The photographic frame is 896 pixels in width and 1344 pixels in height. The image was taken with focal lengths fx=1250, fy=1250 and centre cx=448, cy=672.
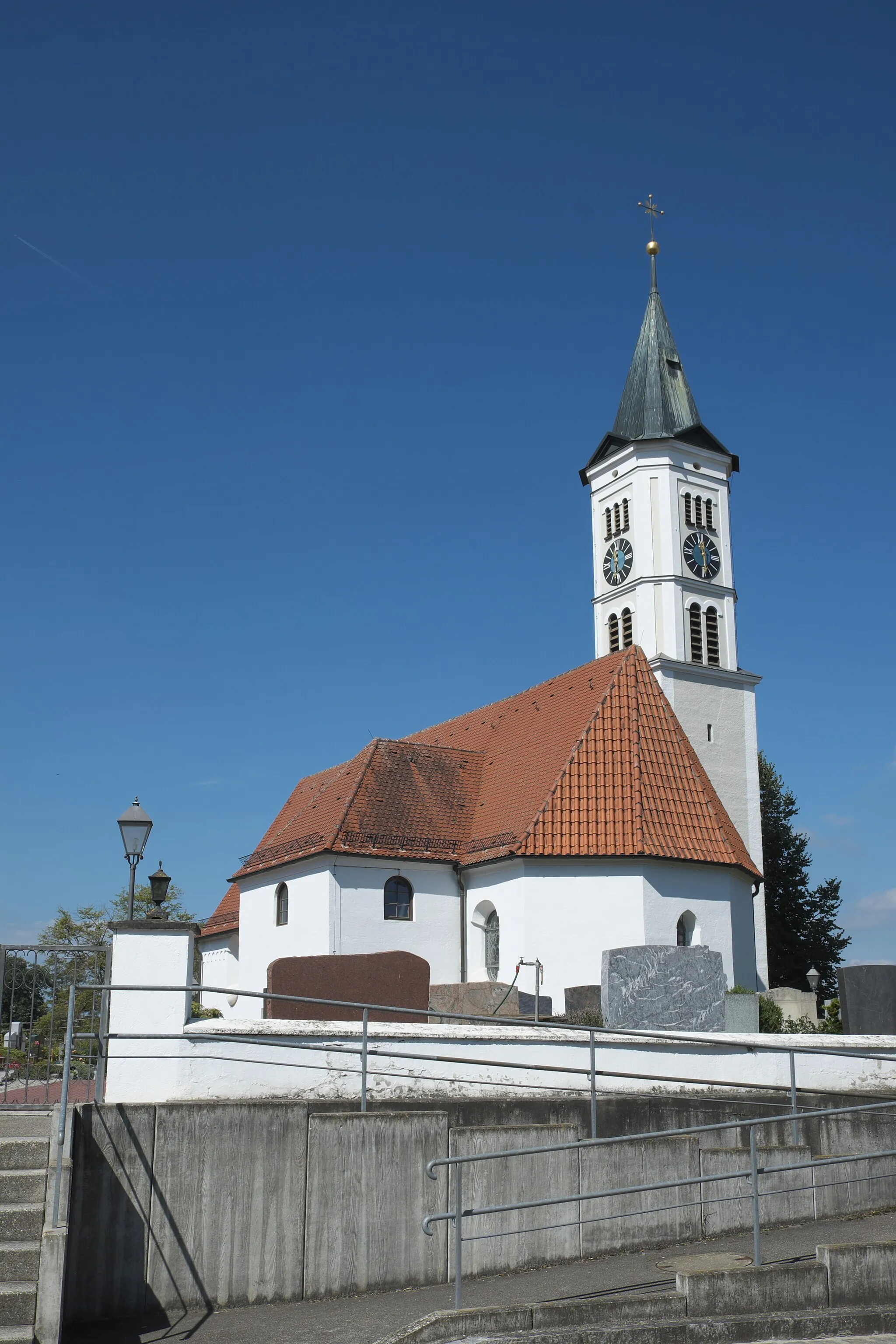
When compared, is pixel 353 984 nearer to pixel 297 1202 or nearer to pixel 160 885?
pixel 160 885

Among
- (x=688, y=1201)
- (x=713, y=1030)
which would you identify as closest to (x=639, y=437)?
(x=713, y=1030)

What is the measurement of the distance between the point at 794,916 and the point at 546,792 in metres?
29.0

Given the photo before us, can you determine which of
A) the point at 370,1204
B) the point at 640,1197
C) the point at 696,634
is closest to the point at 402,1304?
the point at 370,1204

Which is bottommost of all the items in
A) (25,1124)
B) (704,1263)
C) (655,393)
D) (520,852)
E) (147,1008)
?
(704,1263)

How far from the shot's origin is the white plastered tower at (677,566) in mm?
40812

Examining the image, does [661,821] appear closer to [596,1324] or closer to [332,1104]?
[332,1104]

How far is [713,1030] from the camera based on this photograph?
1559 cm

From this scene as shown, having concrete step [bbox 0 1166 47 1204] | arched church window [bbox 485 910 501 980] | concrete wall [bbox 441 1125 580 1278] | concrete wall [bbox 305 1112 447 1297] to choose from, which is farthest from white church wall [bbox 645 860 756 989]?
concrete step [bbox 0 1166 47 1204]

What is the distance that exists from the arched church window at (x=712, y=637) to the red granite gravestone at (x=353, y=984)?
26.5 metres

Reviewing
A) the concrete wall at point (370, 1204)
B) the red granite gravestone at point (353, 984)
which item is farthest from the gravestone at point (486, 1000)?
the concrete wall at point (370, 1204)

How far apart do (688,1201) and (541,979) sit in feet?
42.2

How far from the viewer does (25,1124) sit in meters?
11.3

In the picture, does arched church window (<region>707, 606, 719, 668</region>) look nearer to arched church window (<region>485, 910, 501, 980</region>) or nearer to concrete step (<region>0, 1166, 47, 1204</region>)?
arched church window (<region>485, 910, 501, 980</region>)

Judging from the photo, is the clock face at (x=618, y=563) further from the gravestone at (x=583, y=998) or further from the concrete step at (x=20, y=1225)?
the concrete step at (x=20, y=1225)
